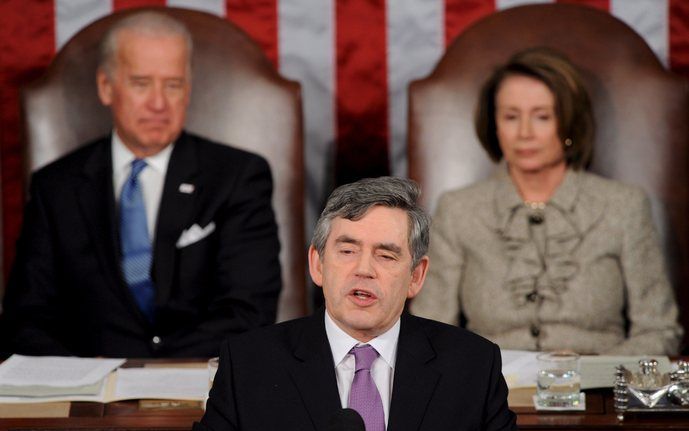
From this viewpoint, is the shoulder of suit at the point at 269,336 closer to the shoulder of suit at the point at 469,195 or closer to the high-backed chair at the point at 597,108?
the shoulder of suit at the point at 469,195

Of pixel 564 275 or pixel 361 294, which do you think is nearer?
pixel 361 294

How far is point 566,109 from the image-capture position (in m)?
3.94

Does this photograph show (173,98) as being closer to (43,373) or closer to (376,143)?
(376,143)

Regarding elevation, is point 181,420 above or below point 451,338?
below

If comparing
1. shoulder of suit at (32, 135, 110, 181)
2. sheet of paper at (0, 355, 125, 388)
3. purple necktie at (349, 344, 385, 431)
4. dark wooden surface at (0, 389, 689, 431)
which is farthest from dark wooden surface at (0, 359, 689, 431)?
shoulder of suit at (32, 135, 110, 181)

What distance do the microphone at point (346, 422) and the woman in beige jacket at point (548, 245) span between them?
77.6 inches

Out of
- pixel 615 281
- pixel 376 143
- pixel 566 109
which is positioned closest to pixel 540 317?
pixel 615 281

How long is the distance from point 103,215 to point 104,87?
19.5 inches

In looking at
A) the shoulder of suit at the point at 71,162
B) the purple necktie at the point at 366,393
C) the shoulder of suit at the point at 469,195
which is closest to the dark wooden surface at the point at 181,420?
the purple necktie at the point at 366,393

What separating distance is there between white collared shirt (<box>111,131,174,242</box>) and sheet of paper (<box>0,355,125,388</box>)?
911 millimetres

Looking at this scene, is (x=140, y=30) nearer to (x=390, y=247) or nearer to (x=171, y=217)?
(x=171, y=217)

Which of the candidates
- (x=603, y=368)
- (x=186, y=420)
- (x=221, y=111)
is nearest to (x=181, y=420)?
(x=186, y=420)

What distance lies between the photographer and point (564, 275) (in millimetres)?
3832

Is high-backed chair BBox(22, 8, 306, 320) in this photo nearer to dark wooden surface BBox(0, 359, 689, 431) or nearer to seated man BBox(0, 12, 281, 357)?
seated man BBox(0, 12, 281, 357)
